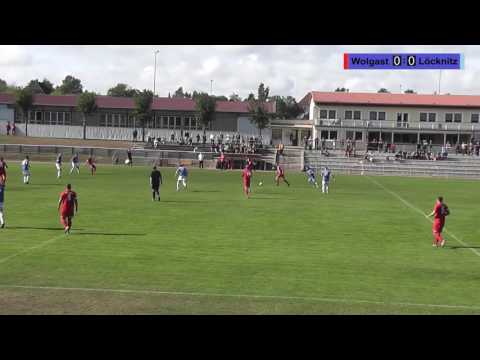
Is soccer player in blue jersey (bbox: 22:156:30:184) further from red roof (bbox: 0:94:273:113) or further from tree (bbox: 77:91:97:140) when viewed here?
red roof (bbox: 0:94:273:113)

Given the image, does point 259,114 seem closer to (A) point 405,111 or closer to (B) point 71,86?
(A) point 405,111

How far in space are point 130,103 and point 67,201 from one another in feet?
231

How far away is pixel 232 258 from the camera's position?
56.7 ft

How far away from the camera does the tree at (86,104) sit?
84.0 m

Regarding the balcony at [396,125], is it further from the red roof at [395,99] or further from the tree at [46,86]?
the tree at [46,86]

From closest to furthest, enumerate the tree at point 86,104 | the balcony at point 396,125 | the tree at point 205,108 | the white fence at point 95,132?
the balcony at point 396,125 → the tree at point 205,108 → the tree at point 86,104 → the white fence at point 95,132

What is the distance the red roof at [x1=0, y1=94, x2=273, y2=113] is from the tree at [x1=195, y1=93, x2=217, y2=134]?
11.0 feet

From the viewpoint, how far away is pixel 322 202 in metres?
33.6

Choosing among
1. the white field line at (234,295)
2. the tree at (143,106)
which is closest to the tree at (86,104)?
the tree at (143,106)

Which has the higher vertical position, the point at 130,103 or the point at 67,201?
the point at 130,103

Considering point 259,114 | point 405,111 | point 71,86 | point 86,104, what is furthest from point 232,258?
point 71,86

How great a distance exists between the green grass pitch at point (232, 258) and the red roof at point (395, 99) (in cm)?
5071
